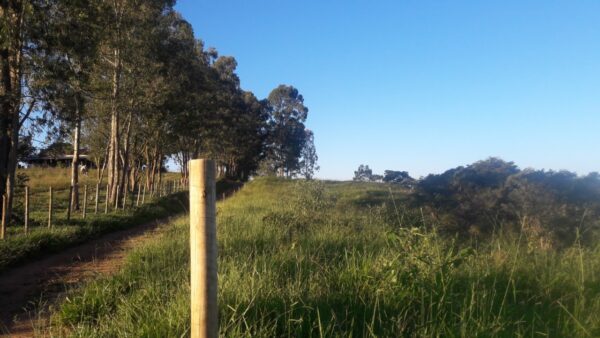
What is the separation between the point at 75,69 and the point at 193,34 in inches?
581

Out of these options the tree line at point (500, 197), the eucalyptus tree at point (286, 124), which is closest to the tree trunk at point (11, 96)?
the tree line at point (500, 197)

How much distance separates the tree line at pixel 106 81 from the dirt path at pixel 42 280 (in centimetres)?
401

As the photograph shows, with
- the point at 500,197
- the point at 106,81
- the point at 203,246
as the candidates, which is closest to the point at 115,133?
the point at 106,81

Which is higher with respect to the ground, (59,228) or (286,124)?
(286,124)

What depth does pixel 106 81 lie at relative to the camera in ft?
68.8

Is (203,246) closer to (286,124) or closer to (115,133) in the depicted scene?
(115,133)

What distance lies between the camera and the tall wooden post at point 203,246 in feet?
9.07

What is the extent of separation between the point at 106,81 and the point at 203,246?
2012 centimetres

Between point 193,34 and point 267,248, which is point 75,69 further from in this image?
point 193,34

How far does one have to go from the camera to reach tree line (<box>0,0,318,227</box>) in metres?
13.7

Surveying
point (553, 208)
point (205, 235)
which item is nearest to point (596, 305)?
point (205, 235)

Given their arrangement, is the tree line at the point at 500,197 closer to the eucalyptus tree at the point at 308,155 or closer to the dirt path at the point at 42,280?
the dirt path at the point at 42,280

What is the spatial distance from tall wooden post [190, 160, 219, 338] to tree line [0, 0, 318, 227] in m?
11.7

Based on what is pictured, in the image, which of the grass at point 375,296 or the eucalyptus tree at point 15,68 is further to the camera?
the eucalyptus tree at point 15,68
